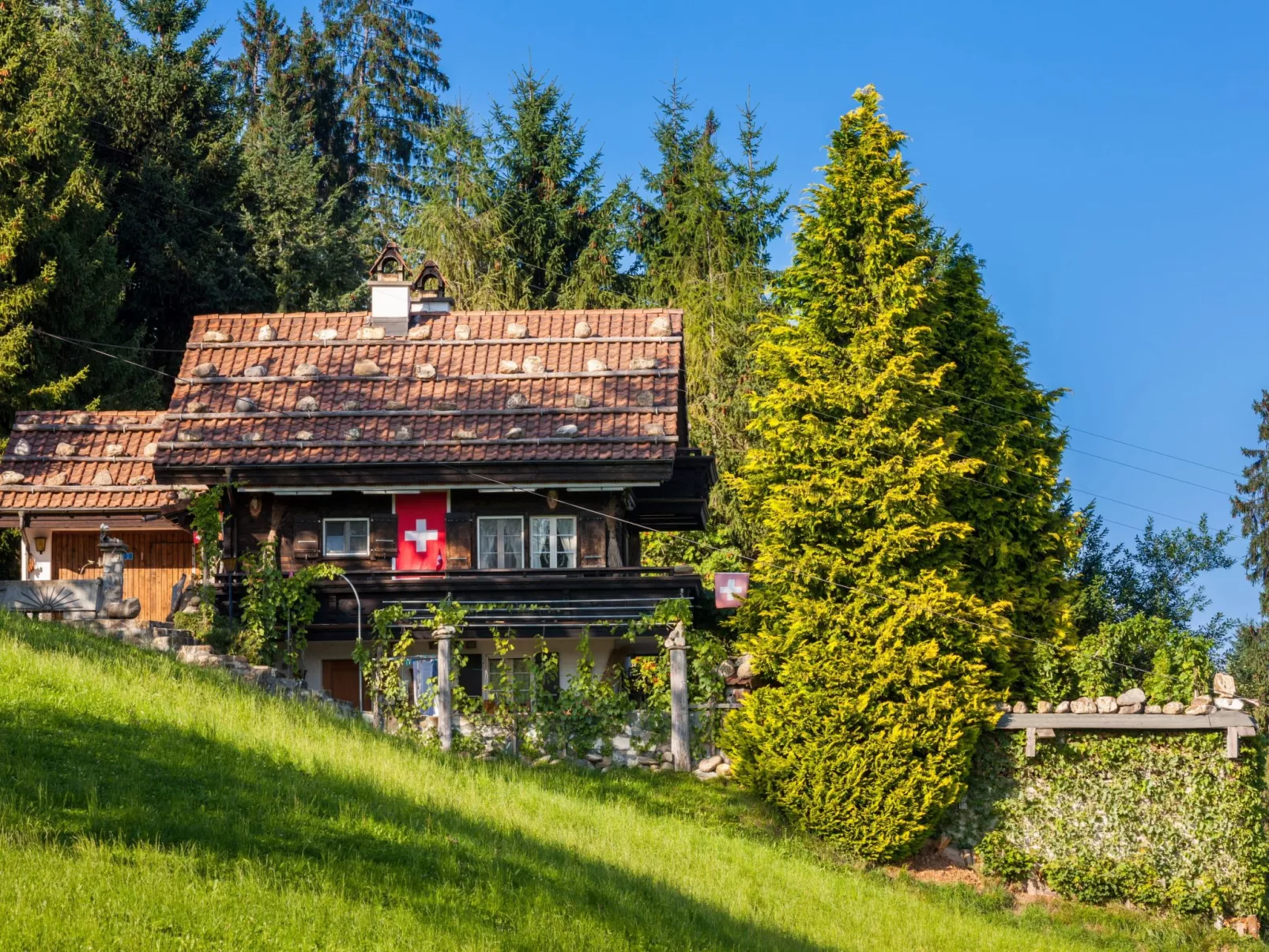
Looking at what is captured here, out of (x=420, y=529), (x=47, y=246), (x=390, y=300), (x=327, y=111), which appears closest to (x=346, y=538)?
(x=420, y=529)

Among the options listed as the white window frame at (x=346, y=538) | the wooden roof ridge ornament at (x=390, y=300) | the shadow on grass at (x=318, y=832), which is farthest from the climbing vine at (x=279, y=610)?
the shadow on grass at (x=318, y=832)

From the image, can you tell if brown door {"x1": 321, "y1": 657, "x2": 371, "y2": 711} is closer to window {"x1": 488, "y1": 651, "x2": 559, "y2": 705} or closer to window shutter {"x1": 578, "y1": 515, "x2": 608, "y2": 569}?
window {"x1": 488, "y1": 651, "x2": 559, "y2": 705}

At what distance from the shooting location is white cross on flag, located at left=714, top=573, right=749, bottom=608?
2623 cm

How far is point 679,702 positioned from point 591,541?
14.8ft

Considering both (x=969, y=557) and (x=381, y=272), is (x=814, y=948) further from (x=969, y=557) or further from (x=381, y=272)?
(x=381, y=272)

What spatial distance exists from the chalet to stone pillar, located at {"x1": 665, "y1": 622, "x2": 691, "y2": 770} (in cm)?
159

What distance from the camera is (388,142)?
5825cm

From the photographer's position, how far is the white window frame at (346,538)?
28906 mm

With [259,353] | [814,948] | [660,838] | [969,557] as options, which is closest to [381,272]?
[259,353]

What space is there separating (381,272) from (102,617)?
9665mm

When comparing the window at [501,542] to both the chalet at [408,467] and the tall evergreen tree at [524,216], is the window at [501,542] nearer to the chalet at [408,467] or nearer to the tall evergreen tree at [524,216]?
the chalet at [408,467]

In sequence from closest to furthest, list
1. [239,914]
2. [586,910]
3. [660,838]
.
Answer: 1. [239,914]
2. [586,910]
3. [660,838]

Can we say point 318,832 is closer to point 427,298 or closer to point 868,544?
point 868,544

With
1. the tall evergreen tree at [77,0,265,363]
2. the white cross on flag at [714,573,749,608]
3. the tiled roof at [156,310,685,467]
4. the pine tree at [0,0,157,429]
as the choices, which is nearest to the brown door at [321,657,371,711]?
the tiled roof at [156,310,685,467]
